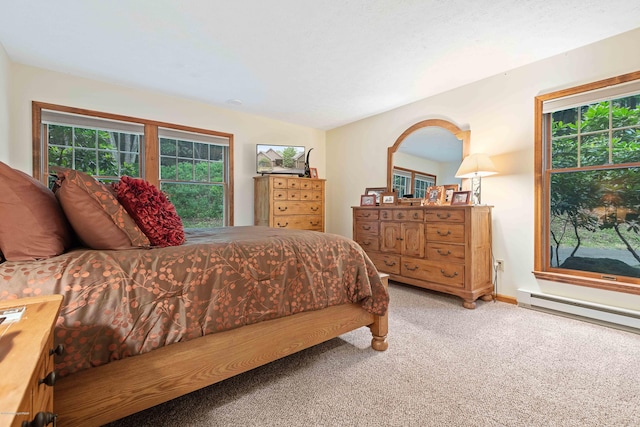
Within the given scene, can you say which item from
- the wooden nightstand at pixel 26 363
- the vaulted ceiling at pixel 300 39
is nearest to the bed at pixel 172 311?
the wooden nightstand at pixel 26 363

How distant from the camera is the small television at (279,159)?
430 cm

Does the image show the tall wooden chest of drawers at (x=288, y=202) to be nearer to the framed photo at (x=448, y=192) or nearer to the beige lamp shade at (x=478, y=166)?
the framed photo at (x=448, y=192)

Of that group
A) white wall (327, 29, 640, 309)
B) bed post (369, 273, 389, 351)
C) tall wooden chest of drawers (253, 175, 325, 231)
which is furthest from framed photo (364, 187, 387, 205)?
bed post (369, 273, 389, 351)

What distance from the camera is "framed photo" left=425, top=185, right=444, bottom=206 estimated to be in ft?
10.6

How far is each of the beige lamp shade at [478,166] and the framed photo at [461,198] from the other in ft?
0.64

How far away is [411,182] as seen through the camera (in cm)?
378

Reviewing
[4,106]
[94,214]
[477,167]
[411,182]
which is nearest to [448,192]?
[477,167]

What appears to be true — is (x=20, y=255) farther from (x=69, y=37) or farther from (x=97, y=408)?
(x=69, y=37)

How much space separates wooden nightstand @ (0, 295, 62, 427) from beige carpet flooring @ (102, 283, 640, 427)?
0.82 meters

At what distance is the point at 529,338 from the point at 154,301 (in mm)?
2462

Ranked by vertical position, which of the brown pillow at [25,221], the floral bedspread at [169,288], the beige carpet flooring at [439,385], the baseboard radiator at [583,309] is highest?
the brown pillow at [25,221]

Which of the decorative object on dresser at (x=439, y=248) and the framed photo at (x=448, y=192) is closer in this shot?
the decorative object on dresser at (x=439, y=248)

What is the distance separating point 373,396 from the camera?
1.40 meters

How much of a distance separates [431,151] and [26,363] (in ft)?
12.5
